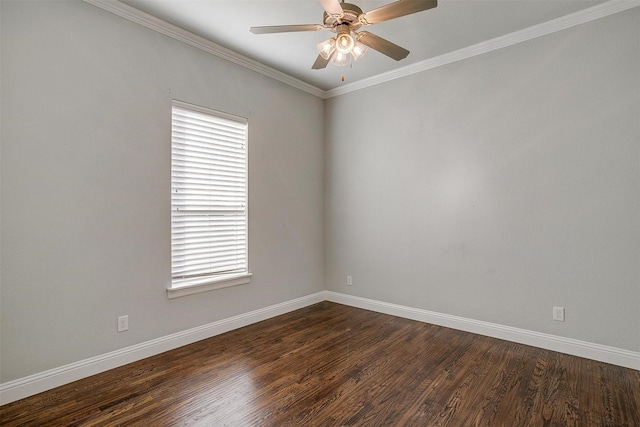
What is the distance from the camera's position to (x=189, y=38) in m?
3.25

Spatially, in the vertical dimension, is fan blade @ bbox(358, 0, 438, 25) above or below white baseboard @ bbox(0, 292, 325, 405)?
above

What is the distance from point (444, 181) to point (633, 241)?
166 centimetres

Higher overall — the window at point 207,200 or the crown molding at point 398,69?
the crown molding at point 398,69

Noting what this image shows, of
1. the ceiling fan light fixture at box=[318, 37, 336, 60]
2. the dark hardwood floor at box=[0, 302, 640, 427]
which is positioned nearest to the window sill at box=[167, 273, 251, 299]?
the dark hardwood floor at box=[0, 302, 640, 427]

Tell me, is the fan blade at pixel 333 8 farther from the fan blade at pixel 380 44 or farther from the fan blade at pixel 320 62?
the fan blade at pixel 320 62

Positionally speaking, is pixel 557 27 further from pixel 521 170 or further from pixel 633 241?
pixel 633 241

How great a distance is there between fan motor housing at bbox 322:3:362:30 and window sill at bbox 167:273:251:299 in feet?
8.42

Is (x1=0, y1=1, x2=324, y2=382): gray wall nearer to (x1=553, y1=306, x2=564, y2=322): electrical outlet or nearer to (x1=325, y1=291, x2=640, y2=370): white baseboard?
(x1=325, y1=291, x2=640, y2=370): white baseboard

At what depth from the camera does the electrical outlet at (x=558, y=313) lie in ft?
10.0

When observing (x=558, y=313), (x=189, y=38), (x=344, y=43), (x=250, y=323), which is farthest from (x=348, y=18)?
(x=250, y=323)

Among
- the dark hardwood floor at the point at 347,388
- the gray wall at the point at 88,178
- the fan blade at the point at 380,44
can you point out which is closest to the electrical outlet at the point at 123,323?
the gray wall at the point at 88,178

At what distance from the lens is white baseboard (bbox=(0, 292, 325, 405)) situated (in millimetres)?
2320

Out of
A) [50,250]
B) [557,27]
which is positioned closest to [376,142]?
[557,27]

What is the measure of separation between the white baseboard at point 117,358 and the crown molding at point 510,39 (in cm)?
316
